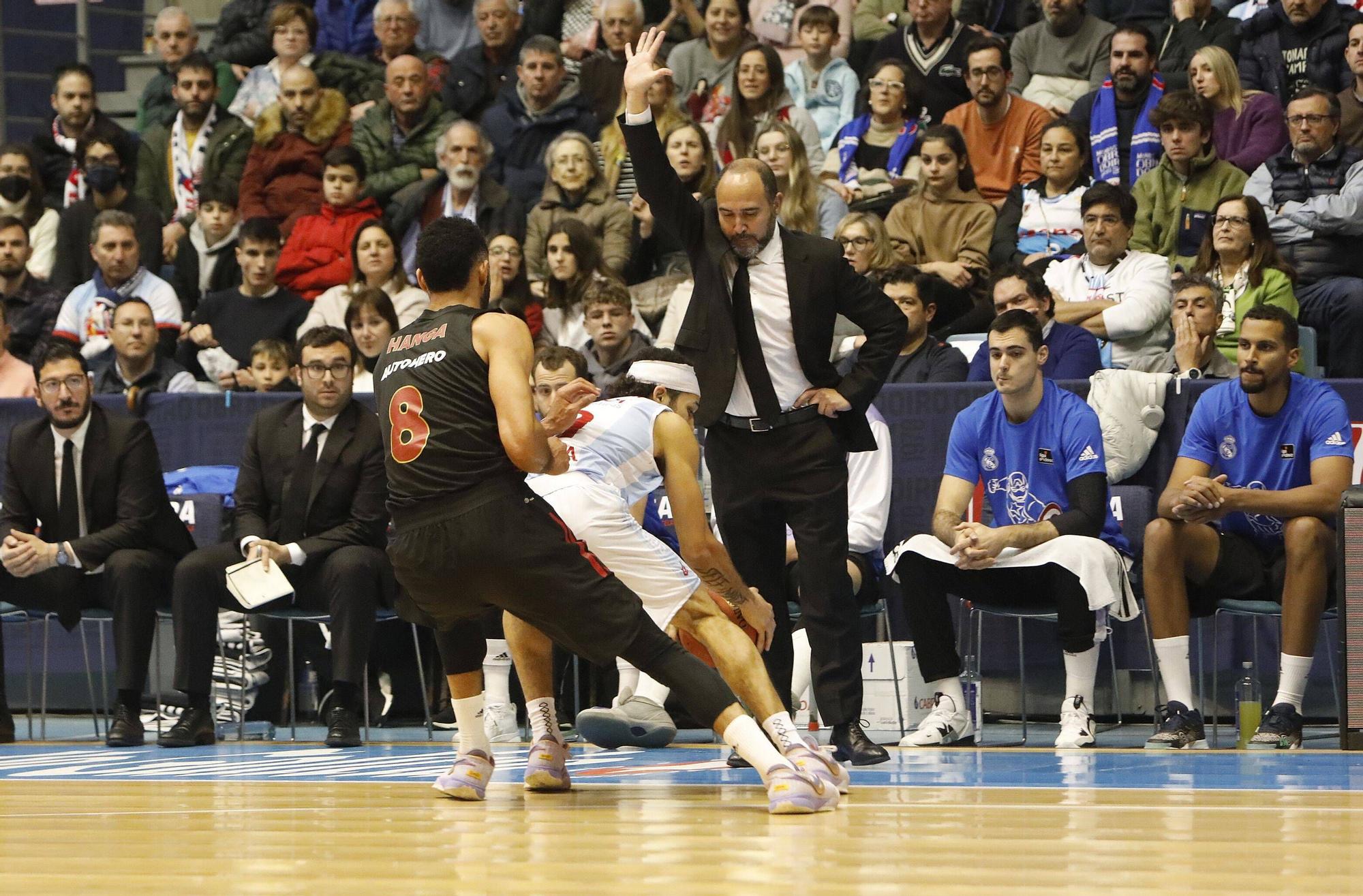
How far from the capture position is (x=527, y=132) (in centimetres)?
1112

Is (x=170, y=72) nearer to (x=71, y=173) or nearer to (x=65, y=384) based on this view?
(x=71, y=173)

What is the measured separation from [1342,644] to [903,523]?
2.14 metres

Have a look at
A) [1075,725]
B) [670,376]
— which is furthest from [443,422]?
[1075,725]

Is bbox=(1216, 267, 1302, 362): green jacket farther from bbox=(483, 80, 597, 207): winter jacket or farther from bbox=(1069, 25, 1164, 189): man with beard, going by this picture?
bbox=(483, 80, 597, 207): winter jacket

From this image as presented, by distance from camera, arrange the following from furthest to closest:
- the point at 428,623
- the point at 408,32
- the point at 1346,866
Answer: the point at 408,32
the point at 428,623
the point at 1346,866

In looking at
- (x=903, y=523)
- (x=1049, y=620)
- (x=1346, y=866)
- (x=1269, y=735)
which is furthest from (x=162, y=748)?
(x=1346, y=866)

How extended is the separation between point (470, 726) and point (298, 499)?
310 cm

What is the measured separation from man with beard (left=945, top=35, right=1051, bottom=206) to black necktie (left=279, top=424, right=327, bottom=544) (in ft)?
13.1

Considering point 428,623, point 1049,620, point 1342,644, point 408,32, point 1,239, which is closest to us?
point 428,623

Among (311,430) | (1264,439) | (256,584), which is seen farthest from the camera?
(311,430)

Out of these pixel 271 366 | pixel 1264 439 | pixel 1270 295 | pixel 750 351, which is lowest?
pixel 1264 439

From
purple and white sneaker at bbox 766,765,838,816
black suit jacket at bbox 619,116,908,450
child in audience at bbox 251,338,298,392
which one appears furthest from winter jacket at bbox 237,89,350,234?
purple and white sneaker at bbox 766,765,838,816

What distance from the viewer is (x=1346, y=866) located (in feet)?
12.4

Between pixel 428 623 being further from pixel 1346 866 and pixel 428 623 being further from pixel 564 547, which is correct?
pixel 1346 866
